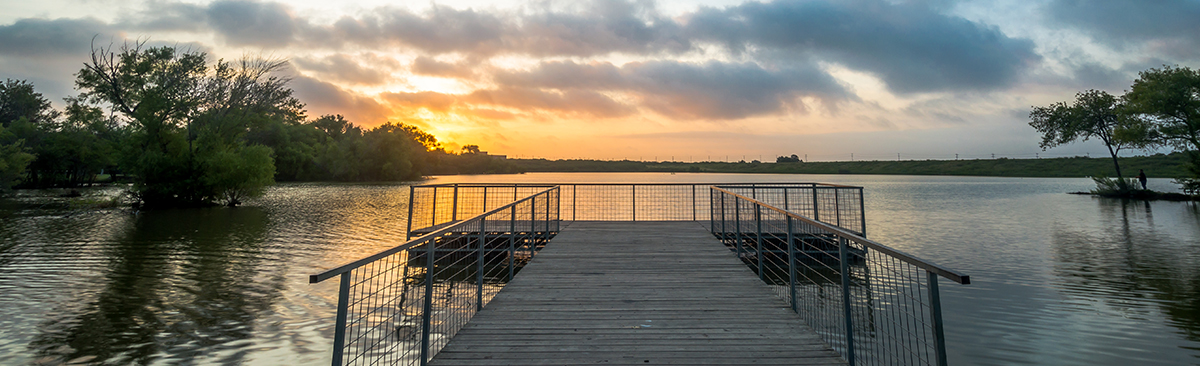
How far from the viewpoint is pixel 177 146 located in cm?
2506

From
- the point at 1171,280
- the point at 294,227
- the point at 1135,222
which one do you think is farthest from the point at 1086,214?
the point at 294,227

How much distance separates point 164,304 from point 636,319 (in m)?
6.93

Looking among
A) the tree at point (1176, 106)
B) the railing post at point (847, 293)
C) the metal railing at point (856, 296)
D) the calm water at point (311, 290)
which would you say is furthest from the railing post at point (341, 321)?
the tree at point (1176, 106)

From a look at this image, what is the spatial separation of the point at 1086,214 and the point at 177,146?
40.9m

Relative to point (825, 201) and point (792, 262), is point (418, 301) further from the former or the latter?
point (825, 201)

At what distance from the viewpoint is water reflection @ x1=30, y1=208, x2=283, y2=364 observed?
510cm

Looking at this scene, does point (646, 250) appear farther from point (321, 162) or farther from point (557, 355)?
point (321, 162)

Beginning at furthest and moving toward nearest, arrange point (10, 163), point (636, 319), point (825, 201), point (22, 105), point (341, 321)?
point (22, 105) < point (10, 163) < point (825, 201) < point (636, 319) < point (341, 321)

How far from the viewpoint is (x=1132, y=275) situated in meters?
Result: 7.99

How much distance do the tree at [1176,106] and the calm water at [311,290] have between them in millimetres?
12100

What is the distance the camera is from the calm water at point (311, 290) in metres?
5.00

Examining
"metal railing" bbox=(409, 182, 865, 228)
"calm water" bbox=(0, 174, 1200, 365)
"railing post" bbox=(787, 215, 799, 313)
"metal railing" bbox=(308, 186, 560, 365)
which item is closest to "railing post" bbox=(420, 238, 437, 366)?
"metal railing" bbox=(308, 186, 560, 365)

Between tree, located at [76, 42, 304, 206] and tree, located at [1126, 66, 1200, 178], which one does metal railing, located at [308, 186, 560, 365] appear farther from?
tree, located at [1126, 66, 1200, 178]

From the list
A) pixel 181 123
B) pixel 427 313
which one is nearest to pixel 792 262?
pixel 427 313
